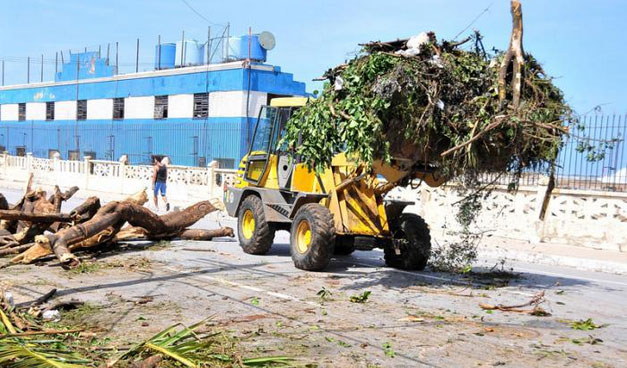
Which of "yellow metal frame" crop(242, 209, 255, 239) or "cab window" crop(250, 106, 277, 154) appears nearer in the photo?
"cab window" crop(250, 106, 277, 154)

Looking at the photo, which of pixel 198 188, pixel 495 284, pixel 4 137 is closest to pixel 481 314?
pixel 495 284

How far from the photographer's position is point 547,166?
9.73 m

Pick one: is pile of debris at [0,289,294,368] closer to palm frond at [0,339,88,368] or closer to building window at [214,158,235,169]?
palm frond at [0,339,88,368]

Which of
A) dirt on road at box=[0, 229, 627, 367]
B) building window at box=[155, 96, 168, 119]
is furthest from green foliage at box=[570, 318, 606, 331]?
building window at box=[155, 96, 168, 119]

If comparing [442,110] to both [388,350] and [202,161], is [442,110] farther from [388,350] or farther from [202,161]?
[202,161]

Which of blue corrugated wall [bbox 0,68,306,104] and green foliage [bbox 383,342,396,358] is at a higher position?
blue corrugated wall [bbox 0,68,306,104]

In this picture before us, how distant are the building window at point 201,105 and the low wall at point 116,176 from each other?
276 inches

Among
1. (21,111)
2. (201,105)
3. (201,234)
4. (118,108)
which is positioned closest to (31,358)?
(201,234)

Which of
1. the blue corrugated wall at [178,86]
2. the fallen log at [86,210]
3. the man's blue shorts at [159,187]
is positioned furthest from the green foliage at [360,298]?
the blue corrugated wall at [178,86]

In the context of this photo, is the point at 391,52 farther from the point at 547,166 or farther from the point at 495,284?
the point at 495,284

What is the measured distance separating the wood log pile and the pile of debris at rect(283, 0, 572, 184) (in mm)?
4267

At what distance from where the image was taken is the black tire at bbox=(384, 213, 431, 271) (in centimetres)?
1152

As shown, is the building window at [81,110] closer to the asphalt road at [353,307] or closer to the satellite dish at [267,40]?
the satellite dish at [267,40]

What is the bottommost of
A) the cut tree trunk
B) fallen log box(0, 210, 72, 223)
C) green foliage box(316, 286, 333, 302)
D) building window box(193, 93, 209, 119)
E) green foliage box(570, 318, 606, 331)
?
green foliage box(316, 286, 333, 302)
